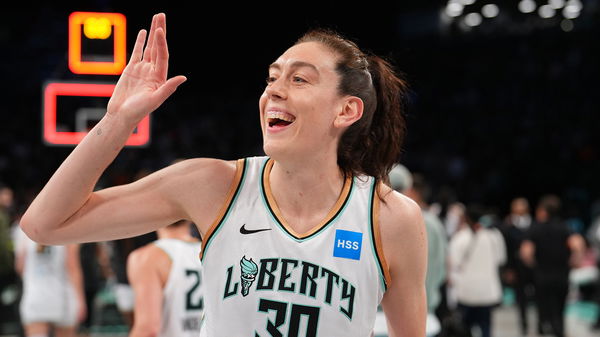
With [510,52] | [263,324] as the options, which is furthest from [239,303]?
[510,52]

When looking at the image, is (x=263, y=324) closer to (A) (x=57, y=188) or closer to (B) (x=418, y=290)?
(B) (x=418, y=290)

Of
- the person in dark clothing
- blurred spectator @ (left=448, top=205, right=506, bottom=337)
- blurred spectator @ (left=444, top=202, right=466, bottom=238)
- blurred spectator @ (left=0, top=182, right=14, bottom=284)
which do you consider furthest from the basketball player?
blurred spectator @ (left=444, top=202, right=466, bottom=238)

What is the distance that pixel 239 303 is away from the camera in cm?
229

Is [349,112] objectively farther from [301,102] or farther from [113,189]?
[113,189]

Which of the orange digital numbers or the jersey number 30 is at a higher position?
the orange digital numbers

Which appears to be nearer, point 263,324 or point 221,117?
point 263,324

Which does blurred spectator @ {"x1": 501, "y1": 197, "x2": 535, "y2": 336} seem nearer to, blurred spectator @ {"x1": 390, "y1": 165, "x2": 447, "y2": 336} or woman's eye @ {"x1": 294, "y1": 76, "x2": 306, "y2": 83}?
blurred spectator @ {"x1": 390, "y1": 165, "x2": 447, "y2": 336}

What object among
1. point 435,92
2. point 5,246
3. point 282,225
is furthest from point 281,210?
point 435,92

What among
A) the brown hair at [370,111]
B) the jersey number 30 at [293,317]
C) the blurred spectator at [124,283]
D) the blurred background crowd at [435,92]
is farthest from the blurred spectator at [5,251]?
the jersey number 30 at [293,317]

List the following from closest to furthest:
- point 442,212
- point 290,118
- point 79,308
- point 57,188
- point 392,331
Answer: point 57,188 < point 290,118 < point 392,331 < point 79,308 < point 442,212

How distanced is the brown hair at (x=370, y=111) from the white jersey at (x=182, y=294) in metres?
1.72

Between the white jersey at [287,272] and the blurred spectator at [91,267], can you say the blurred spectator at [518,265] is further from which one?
the white jersey at [287,272]

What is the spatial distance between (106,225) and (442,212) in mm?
9069

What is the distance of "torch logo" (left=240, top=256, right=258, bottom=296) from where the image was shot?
2291mm
